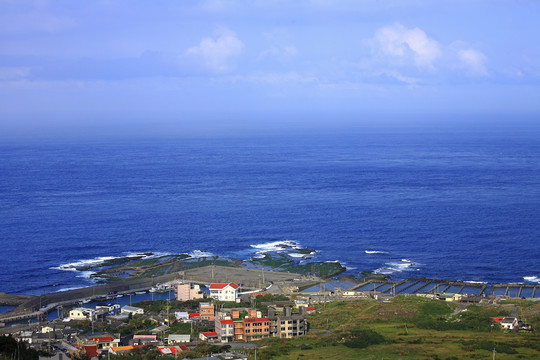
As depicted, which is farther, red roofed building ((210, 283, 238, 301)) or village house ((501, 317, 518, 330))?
red roofed building ((210, 283, 238, 301))

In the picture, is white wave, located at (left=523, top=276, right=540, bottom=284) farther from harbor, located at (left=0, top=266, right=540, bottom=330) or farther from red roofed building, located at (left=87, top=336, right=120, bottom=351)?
red roofed building, located at (left=87, top=336, right=120, bottom=351)

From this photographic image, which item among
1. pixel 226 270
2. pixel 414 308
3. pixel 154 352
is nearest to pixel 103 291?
pixel 226 270

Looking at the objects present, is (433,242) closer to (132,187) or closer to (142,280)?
(142,280)

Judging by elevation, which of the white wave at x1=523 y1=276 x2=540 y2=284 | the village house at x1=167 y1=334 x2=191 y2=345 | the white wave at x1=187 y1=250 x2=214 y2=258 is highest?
the white wave at x1=187 y1=250 x2=214 y2=258

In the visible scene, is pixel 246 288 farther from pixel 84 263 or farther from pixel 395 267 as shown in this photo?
pixel 84 263

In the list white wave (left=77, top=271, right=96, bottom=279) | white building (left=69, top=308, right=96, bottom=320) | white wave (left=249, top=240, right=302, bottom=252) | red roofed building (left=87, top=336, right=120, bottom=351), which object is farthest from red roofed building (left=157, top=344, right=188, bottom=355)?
white wave (left=249, top=240, right=302, bottom=252)

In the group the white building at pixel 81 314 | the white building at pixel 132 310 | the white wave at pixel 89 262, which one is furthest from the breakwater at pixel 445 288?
the white wave at pixel 89 262

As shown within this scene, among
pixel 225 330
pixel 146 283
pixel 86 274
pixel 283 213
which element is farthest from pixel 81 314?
pixel 283 213
